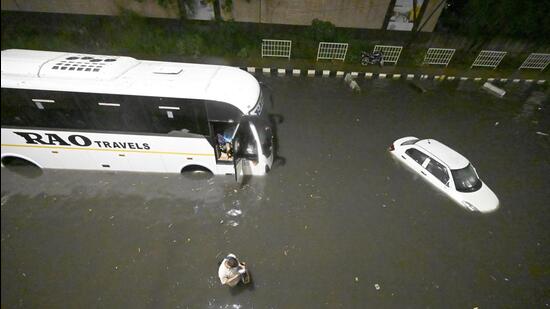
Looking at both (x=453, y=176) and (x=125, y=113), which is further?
(x=453, y=176)

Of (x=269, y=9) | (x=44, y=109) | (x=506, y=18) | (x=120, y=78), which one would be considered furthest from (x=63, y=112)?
(x=506, y=18)

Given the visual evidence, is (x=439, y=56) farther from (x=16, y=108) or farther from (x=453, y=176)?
(x=16, y=108)

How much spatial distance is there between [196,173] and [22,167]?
207 inches

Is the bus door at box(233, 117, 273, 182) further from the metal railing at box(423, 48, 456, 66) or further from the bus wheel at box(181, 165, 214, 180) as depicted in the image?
the metal railing at box(423, 48, 456, 66)

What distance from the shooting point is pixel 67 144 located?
6.77m

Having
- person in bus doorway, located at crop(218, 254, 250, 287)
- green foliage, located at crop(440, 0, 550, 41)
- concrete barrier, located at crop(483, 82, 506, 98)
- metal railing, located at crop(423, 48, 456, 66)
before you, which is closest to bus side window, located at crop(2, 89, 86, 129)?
person in bus doorway, located at crop(218, 254, 250, 287)

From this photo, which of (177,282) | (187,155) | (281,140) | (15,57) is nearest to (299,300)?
(177,282)

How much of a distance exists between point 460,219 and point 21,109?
39.4 feet

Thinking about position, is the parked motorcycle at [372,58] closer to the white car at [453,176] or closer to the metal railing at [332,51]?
the metal railing at [332,51]

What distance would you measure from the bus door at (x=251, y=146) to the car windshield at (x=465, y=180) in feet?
19.0

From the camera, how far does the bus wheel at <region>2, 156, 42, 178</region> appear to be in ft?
24.7

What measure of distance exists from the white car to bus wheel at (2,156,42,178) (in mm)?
11997

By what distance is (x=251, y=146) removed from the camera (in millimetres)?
7145

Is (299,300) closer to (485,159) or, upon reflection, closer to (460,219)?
(460,219)
